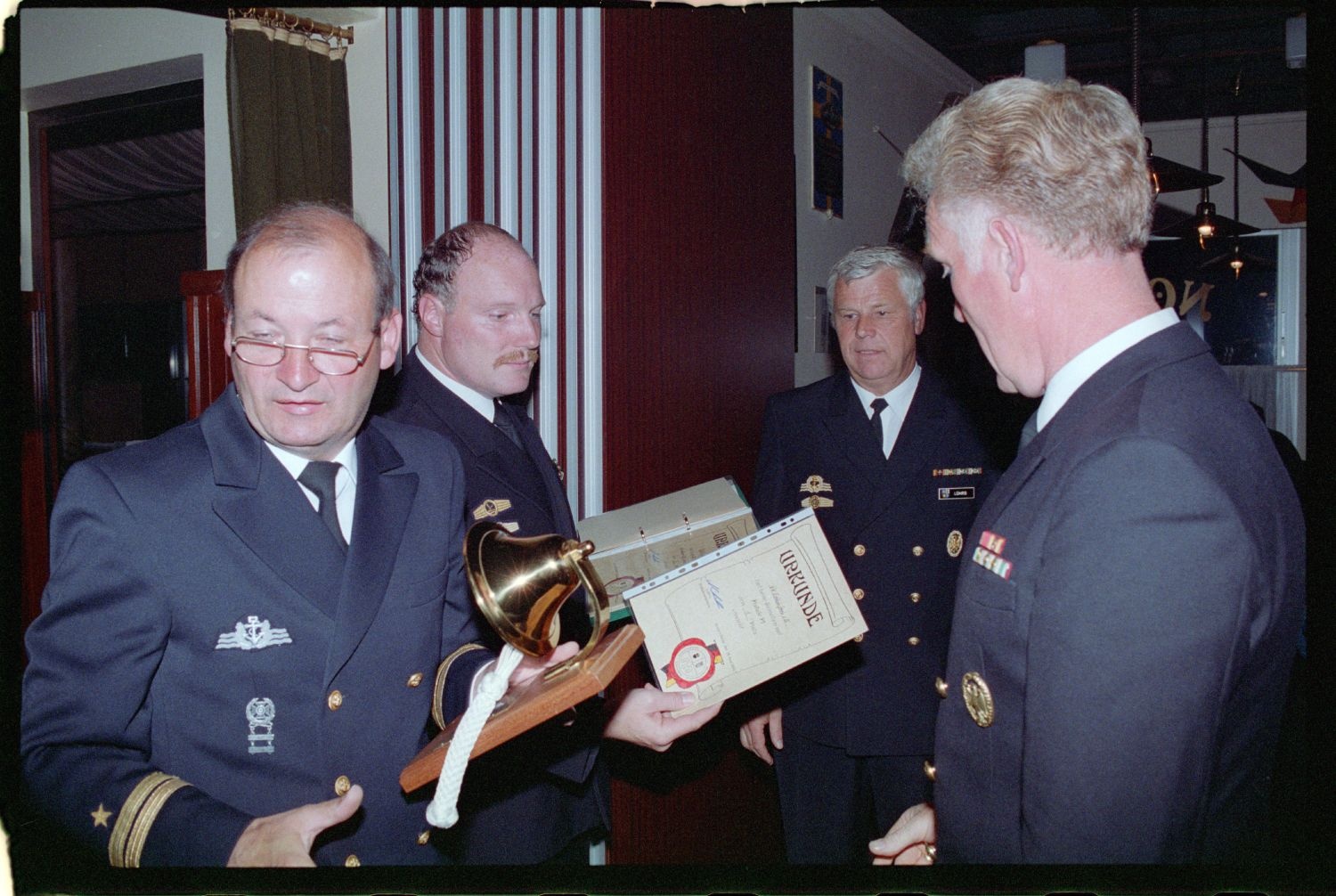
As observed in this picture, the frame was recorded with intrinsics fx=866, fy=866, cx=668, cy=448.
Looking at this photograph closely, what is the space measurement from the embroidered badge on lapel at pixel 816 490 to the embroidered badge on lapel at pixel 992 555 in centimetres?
142

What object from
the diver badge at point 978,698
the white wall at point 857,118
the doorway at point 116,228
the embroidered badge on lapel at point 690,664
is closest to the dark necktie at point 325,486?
the embroidered badge on lapel at point 690,664

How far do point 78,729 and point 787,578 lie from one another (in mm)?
1221

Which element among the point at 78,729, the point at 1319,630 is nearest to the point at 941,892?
the point at 1319,630

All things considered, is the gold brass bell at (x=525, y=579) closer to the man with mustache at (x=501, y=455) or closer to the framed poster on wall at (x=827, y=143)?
the man with mustache at (x=501, y=455)

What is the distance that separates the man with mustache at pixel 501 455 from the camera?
2.09m

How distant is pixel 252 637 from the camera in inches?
55.2

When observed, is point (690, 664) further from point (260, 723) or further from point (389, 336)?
point (389, 336)

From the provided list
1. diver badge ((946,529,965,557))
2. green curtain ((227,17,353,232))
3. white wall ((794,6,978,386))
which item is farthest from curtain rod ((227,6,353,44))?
diver badge ((946,529,965,557))

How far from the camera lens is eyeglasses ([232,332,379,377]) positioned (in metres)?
1.46

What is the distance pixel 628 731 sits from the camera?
1785mm

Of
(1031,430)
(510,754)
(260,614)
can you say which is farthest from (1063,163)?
(510,754)

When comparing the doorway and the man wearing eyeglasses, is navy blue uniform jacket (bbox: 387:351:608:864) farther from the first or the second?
the doorway

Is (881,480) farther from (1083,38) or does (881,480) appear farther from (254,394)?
(1083,38)

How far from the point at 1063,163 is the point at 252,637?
57.2 inches
